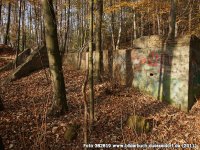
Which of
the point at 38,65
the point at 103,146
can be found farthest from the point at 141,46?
the point at 38,65

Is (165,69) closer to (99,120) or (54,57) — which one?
(99,120)

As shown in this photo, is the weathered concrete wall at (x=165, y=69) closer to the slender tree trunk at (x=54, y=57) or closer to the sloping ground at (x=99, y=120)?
the sloping ground at (x=99, y=120)

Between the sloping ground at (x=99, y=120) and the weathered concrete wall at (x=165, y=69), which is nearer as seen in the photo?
the sloping ground at (x=99, y=120)

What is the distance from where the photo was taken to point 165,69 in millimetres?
8023

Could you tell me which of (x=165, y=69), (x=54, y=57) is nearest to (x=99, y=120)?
(x=54, y=57)

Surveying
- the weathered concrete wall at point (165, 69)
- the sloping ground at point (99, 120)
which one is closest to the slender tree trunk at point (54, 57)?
the sloping ground at point (99, 120)

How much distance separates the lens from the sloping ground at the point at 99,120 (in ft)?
17.3

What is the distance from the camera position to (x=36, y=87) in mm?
9742

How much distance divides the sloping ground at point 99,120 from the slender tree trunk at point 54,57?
0.37 metres

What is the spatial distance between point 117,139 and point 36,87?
545 centimetres

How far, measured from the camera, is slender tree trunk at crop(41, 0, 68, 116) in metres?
6.41

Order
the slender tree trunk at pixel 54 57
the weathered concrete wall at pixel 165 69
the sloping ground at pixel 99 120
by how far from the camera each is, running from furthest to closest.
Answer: the weathered concrete wall at pixel 165 69, the slender tree trunk at pixel 54 57, the sloping ground at pixel 99 120

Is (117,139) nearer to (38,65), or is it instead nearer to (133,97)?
(133,97)

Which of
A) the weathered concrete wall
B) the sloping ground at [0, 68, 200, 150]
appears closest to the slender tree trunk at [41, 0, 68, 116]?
the sloping ground at [0, 68, 200, 150]
